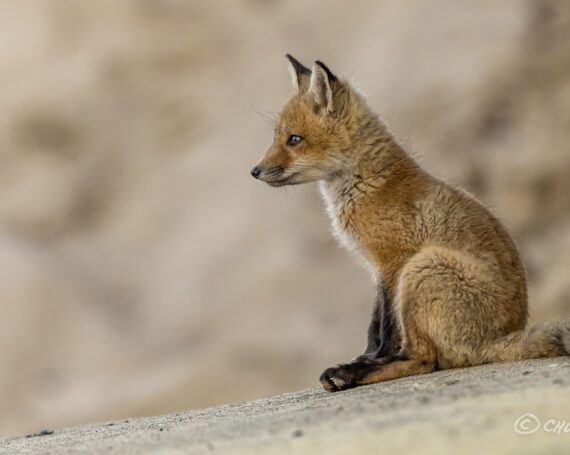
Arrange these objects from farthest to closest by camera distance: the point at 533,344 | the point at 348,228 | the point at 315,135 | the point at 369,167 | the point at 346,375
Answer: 1. the point at 315,135
2. the point at 369,167
3. the point at 348,228
4. the point at 346,375
5. the point at 533,344

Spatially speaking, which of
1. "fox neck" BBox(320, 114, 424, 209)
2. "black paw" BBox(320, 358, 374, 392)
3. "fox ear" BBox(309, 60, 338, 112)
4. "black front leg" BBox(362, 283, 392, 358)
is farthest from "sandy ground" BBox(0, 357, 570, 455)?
"fox ear" BBox(309, 60, 338, 112)

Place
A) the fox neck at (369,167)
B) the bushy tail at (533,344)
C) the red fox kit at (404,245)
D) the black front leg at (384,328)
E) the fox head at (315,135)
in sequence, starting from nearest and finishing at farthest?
1. the bushy tail at (533,344)
2. the red fox kit at (404,245)
3. the black front leg at (384,328)
4. the fox neck at (369,167)
5. the fox head at (315,135)

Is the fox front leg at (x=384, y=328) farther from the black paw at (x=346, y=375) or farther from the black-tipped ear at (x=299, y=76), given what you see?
the black-tipped ear at (x=299, y=76)

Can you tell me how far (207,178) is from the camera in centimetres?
1555

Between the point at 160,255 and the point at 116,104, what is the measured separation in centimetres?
299

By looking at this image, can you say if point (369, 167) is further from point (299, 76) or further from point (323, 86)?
point (299, 76)

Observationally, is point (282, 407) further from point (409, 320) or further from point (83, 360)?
point (83, 360)

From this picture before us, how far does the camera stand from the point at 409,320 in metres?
4.32

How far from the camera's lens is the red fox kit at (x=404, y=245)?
4.31 meters

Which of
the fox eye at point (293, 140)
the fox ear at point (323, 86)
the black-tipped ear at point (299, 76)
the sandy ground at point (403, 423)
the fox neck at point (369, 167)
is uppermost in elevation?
the black-tipped ear at point (299, 76)

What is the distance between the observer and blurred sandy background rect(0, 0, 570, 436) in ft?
40.6

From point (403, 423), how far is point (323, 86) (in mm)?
2747

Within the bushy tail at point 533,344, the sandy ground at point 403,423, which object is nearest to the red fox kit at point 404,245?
the bushy tail at point 533,344

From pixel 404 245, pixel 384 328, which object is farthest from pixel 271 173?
pixel 384 328
